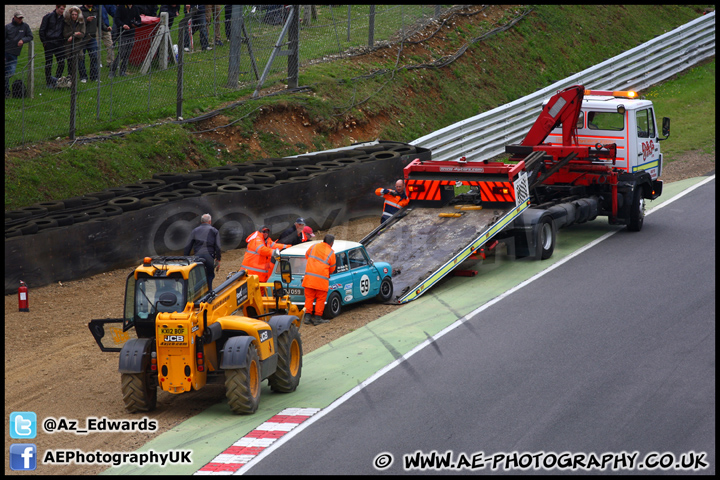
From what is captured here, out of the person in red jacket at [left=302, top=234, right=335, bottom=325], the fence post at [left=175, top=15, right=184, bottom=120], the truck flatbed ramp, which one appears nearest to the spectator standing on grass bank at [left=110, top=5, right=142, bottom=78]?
the fence post at [left=175, top=15, right=184, bottom=120]

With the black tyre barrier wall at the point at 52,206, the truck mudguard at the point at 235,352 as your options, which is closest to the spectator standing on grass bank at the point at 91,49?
the black tyre barrier wall at the point at 52,206

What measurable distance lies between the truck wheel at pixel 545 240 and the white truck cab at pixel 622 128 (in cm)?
313

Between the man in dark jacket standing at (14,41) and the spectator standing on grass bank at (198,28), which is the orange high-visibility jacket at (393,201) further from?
the man in dark jacket standing at (14,41)

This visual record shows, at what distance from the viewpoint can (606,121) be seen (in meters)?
19.6

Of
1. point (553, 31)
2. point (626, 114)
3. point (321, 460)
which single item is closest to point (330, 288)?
point (321, 460)

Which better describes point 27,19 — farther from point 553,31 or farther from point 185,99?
point 553,31

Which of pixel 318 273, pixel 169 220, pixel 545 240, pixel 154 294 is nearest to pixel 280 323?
pixel 154 294

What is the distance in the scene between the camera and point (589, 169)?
19.1 metres

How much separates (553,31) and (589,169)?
16750 mm

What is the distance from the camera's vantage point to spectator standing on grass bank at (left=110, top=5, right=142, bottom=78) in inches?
840

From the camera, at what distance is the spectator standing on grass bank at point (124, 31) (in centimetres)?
2134

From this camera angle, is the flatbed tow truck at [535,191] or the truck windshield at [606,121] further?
the truck windshield at [606,121]

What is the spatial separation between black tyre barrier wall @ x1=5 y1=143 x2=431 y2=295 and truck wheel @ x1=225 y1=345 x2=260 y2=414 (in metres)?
6.59

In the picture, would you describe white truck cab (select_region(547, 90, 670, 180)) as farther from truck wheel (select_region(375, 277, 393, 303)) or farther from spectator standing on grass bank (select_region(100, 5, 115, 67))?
spectator standing on grass bank (select_region(100, 5, 115, 67))
